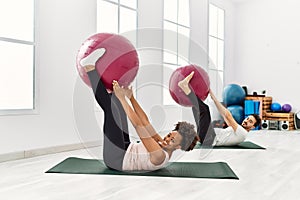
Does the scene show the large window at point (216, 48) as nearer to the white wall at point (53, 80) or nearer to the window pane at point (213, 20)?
the window pane at point (213, 20)

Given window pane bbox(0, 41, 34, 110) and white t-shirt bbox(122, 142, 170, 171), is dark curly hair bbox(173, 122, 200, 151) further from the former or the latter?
window pane bbox(0, 41, 34, 110)

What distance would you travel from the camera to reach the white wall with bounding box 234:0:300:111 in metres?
7.82

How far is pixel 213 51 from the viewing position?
26.2 feet

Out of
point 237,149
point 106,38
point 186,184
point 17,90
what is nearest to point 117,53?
point 106,38

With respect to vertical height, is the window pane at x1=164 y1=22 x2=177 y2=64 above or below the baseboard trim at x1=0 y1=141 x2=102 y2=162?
above

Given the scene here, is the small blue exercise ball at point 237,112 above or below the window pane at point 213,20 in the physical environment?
below

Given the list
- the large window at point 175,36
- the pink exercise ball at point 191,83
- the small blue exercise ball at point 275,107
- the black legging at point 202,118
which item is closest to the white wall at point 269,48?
the small blue exercise ball at point 275,107

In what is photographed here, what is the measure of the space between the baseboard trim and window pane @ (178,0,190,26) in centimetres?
321

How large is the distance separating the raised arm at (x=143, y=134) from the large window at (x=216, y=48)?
5.01m

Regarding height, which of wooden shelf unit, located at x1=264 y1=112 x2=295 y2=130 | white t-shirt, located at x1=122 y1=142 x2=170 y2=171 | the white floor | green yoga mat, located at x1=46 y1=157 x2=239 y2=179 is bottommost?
the white floor

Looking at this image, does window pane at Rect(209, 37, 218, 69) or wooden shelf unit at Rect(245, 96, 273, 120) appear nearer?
wooden shelf unit at Rect(245, 96, 273, 120)

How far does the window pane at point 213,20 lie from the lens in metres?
7.77

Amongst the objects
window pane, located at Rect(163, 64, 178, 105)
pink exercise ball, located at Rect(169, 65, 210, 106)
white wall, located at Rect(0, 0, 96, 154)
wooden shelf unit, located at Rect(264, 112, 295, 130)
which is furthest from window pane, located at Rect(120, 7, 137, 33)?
wooden shelf unit, located at Rect(264, 112, 295, 130)

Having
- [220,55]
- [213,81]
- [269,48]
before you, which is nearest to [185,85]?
[213,81]
